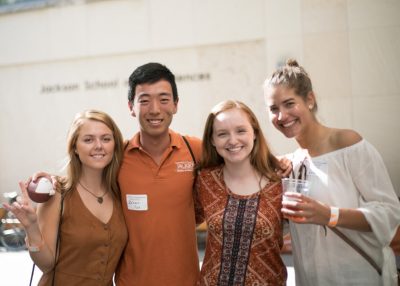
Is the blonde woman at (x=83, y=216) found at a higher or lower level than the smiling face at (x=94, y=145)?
lower

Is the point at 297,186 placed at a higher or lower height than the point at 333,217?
higher

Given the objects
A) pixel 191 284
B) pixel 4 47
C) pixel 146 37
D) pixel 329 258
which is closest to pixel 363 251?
pixel 329 258

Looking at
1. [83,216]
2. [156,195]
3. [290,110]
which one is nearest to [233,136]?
[290,110]

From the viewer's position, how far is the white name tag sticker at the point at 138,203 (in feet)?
9.44

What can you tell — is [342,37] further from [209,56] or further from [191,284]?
[191,284]

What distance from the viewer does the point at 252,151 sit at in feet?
9.53

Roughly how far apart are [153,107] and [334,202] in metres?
1.35

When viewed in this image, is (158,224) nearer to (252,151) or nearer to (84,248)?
(84,248)

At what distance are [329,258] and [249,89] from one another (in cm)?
743

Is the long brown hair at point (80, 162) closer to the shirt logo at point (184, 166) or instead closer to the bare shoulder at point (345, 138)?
the shirt logo at point (184, 166)

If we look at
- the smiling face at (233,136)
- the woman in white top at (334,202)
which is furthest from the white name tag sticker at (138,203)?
the woman in white top at (334,202)

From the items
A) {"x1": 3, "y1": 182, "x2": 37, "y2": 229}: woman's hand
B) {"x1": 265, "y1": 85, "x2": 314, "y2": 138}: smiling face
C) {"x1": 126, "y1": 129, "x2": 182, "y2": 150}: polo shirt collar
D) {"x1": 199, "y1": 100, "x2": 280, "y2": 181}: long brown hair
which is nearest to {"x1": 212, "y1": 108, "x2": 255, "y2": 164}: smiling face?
{"x1": 199, "y1": 100, "x2": 280, "y2": 181}: long brown hair

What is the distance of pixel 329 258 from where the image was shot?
2.55 meters

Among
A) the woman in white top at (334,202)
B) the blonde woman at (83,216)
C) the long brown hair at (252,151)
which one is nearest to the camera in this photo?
the woman in white top at (334,202)
